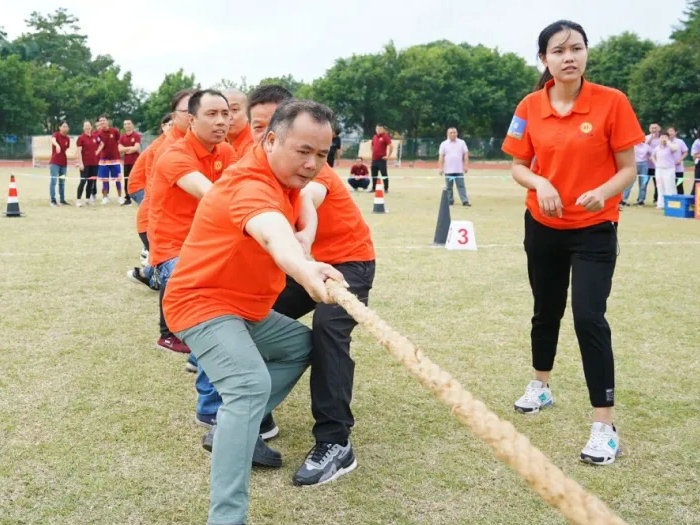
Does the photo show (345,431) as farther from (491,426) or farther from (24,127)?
(24,127)

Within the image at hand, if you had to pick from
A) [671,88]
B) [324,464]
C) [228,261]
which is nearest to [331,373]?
[324,464]

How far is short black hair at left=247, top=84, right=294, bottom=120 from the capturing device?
13.7ft

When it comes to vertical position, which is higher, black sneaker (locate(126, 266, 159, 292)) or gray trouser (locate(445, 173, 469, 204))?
gray trouser (locate(445, 173, 469, 204))

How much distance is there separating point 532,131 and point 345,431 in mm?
1905

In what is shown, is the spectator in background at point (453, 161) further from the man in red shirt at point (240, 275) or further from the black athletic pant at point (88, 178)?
the man in red shirt at point (240, 275)

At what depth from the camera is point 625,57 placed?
65688mm

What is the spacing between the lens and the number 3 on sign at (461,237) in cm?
1064

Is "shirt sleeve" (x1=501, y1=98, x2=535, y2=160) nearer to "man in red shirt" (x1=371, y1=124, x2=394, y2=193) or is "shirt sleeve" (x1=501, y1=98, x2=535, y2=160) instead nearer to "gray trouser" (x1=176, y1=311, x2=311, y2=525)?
"gray trouser" (x1=176, y1=311, x2=311, y2=525)

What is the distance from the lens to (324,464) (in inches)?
142

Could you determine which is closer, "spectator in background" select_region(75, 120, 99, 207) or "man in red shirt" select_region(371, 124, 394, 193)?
"spectator in background" select_region(75, 120, 99, 207)

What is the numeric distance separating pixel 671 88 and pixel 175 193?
55382 mm

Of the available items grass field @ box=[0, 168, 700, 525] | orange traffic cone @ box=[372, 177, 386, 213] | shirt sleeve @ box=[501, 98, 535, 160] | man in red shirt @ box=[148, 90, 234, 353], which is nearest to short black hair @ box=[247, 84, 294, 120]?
man in red shirt @ box=[148, 90, 234, 353]

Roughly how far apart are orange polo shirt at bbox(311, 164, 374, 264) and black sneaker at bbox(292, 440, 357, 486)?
0.96m

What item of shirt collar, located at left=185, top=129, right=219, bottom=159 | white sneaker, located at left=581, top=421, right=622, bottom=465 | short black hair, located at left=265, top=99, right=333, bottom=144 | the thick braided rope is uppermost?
short black hair, located at left=265, top=99, right=333, bottom=144
